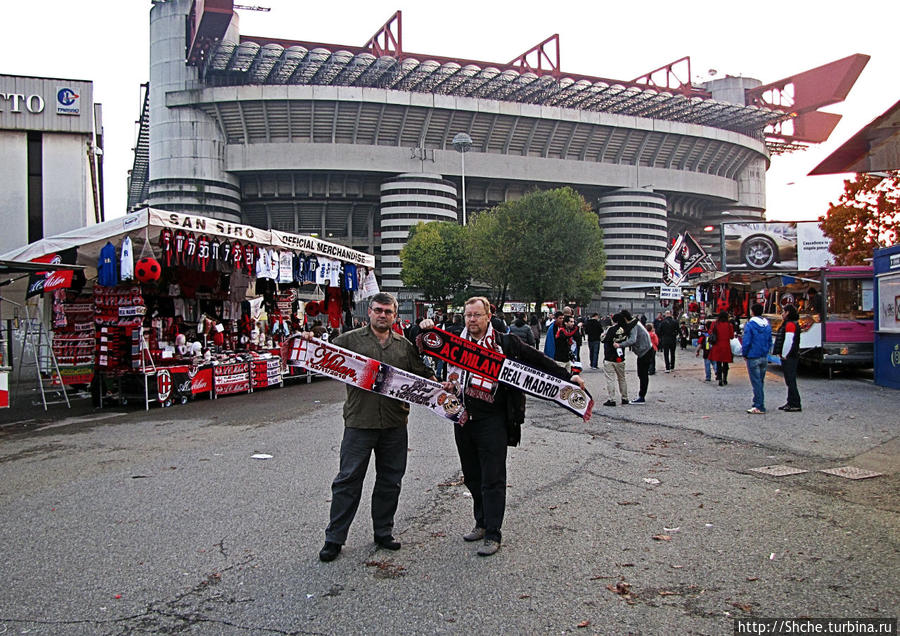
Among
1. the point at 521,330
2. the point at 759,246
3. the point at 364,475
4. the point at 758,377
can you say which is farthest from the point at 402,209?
the point at 364,475

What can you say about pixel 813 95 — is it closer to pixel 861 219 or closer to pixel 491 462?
pixel 861 219

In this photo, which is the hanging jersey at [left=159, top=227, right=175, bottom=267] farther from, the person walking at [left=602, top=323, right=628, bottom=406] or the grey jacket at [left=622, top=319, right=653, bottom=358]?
the grey jacket at [left=622, top=319, right=653, bottom=358]

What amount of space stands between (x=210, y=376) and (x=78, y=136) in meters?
20.0

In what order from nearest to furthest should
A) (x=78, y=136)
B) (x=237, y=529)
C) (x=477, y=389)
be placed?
(x=477, y=389)
(x=237, y=529)
(x=78, y=136)

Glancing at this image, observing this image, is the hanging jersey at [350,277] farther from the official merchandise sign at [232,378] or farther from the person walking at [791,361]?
the person walking at [791,361]

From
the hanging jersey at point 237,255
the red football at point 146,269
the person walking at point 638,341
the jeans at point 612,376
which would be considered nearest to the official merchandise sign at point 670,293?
the person walking at point 638,341

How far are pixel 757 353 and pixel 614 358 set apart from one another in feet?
7.64

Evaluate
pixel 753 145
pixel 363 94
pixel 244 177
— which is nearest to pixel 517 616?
pixel 363 94

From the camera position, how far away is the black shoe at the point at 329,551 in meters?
4.33

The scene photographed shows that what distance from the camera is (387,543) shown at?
4590 mm

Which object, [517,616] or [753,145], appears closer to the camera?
[517,616]

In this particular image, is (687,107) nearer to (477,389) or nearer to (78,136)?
(78,136)

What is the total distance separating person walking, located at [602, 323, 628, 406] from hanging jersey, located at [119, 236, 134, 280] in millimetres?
8014

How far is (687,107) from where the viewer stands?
76250mm
